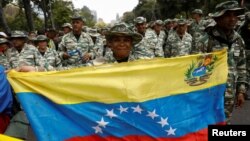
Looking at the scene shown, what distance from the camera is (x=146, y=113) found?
11.7 ft

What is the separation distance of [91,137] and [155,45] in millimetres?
6092

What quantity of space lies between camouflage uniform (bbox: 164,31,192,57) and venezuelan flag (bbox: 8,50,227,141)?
478 centimetres

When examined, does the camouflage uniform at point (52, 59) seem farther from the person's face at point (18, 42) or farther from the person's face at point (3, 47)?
the person's face at point (3, 47)

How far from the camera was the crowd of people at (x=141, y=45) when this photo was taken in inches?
161

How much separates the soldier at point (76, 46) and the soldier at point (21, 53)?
535 mm

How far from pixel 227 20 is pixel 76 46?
4.34 m

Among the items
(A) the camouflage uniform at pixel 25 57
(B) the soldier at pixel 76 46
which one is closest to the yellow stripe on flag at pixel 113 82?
(B) the soldier at pixel 76 46

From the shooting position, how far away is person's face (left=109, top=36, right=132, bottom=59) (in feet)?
13.1

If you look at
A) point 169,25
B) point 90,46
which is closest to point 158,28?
point 169,25

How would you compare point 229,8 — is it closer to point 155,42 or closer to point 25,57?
point 25,57

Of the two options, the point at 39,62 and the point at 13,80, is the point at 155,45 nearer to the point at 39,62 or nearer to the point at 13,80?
the point at 39,62

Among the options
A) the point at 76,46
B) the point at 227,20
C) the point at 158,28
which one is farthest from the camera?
the point at 158,28

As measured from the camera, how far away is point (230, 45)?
4309 mm

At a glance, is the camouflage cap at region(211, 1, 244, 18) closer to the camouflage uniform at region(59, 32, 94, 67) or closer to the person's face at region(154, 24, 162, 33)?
the camouflage uniform at region(59, 32, 94, 67)
